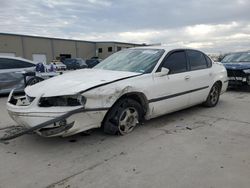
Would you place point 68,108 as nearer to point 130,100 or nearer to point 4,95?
point 130,100

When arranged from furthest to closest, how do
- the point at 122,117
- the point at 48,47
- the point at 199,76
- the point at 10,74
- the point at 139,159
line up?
1. the point at 48,47
2. the point at 10,74
3. the point at 199,76
4. the point at 122,117
5. the point at 139,159

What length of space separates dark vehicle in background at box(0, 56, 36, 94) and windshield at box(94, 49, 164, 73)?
483cm

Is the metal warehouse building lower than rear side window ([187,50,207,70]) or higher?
higher

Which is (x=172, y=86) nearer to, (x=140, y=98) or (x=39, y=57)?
(x=140, y=98)

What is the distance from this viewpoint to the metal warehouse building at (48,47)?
3683cm

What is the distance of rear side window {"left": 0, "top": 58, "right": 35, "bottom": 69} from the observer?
924 cm

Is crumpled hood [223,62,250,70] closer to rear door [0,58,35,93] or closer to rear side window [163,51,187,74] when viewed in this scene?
rear side window [163,51,187,74]

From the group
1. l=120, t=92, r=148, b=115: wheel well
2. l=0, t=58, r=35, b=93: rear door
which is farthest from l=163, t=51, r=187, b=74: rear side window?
l=0, t=58, r=35, b=93: rear door

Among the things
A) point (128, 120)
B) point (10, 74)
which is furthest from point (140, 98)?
point (10, 74)

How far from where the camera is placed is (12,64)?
9.42 meters

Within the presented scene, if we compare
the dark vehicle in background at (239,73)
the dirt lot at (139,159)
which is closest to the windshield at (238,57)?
the dark vehicle in background at (239,73)

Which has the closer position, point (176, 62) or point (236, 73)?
point (176, 62)

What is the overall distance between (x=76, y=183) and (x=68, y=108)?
1.11m

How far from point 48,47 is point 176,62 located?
39461 millimetres
